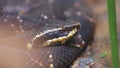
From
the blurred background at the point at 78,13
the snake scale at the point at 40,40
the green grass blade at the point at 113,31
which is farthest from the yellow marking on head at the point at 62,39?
the green grass blade at the point at 113,31

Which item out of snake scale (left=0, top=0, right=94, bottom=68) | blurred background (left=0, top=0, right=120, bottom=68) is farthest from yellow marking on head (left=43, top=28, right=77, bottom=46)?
blurred background (left=0, top=0, right=120, bottom=68)

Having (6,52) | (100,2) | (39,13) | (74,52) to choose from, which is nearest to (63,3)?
(39,13)

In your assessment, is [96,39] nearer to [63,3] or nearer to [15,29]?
[63,3]

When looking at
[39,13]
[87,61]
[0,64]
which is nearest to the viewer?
A: [0,64]

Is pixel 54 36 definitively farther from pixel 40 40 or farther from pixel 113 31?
pixel 113 31

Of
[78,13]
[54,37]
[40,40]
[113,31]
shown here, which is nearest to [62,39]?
[54,37]

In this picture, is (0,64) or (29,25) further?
(29,25)

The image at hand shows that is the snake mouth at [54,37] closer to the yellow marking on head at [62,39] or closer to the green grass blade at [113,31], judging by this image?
the yellow marking on head at [62,39]
